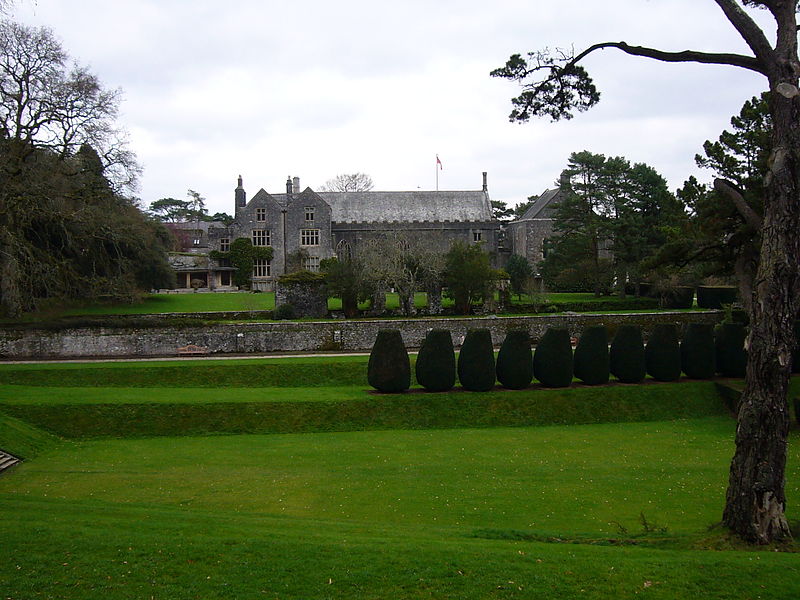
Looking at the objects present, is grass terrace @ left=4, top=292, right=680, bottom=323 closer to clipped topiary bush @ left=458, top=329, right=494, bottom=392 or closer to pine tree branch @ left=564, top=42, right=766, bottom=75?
clipped topiary bush @ left=458, top=329, right=494, bottom=392

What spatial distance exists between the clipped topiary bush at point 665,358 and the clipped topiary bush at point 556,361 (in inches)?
126

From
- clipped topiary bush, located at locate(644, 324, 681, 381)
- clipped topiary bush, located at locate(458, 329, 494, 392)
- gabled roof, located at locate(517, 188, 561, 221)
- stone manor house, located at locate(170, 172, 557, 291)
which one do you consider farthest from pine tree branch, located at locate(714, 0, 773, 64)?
gabled roof, located at locate(517, 188, 561, 221)

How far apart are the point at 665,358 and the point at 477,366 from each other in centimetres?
671

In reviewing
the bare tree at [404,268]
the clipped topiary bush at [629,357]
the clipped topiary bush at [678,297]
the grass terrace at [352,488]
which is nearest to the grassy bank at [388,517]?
the grass terrace at [352,488]

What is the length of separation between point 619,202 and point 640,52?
37.2 meters

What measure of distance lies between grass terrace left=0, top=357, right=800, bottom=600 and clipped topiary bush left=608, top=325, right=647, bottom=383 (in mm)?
986

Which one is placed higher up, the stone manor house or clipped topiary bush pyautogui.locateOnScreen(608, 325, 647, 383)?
the stone manor house

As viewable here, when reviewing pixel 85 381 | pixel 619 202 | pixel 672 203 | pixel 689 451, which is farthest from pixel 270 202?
pixel 689 451

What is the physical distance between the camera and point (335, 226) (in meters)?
58.0

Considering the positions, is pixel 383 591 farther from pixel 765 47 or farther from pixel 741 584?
pixel 765 47

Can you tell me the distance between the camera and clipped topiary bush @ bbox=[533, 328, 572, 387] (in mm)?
23141

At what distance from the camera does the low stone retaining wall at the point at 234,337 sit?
95.3 feet

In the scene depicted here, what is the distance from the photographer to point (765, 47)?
9.41 metres

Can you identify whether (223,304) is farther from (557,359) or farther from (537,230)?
(537,230)
